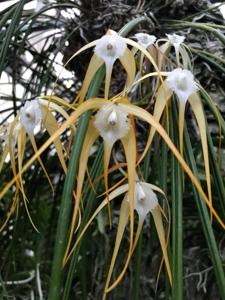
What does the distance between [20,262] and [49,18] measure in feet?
1.40

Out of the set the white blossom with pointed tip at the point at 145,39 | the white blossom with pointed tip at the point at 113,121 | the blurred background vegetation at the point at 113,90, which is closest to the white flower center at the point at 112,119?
the white blossom with pointed tip at the point at 113,121

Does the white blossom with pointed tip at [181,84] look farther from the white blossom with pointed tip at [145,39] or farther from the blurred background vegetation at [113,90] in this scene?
the blurred background vegetation at [113,90]

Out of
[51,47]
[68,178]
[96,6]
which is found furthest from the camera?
[51,47]

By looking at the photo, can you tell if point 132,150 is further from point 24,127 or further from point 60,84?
point 60,84

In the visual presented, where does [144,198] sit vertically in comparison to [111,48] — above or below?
below

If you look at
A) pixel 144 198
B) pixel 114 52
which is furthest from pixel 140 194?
pixel 114 52

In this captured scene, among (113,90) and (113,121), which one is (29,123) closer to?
(113,121)

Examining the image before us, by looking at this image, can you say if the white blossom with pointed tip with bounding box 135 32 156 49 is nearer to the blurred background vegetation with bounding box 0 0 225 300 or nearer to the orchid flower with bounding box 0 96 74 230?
the orchid flower with bounding box 0 96 74 230

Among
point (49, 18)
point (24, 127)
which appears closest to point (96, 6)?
point (49, 18)

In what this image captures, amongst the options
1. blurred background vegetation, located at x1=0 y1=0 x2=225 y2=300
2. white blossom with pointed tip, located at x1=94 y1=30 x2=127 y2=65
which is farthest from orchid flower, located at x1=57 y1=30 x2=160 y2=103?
blurred background vegetation, located at x1=0 y1=0 x2=225 y2=300

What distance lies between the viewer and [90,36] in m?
0.75

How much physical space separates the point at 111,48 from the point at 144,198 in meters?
0.12

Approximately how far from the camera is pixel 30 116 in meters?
0.39

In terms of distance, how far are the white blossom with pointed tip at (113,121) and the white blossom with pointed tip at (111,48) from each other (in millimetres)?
46
